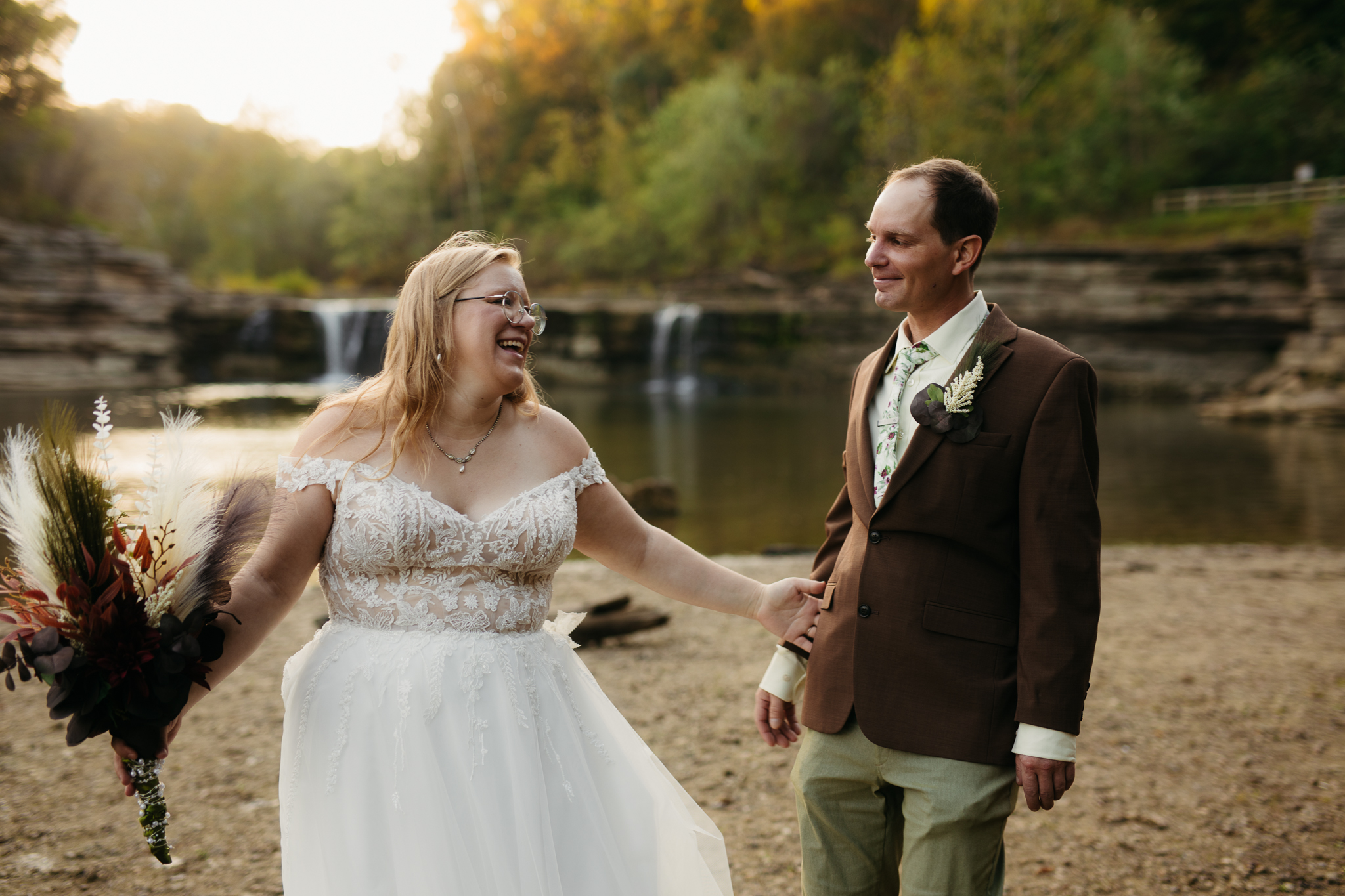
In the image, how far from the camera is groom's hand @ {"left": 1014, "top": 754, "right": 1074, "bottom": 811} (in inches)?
72.7

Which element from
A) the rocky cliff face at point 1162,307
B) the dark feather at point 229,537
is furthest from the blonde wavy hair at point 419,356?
the rocky cliff face at point 1162,307

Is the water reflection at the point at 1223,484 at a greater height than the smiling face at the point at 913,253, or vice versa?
the smiling face at the point at 913,253

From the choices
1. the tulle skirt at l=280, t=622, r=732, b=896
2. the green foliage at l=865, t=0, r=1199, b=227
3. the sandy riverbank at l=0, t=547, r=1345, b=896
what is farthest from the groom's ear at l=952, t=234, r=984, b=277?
the green foliage at l=865, t=0, r=1199, b=227

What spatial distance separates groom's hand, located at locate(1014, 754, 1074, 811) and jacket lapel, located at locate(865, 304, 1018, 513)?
636 millimetres

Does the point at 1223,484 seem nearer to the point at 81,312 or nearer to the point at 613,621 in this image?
the point at 613,621

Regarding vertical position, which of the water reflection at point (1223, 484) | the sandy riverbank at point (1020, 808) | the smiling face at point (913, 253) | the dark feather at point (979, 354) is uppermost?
the smiling face at point (913, 253)

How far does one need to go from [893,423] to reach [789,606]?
2.03 ft

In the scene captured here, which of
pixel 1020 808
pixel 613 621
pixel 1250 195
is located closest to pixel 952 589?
pixel 1020 808

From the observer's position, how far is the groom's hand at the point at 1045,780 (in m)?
1.85

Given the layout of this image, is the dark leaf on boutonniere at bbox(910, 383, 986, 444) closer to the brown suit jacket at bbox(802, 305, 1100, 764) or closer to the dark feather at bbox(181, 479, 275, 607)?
the brown suit jacket at bbox(802, 305, 1100, 764)

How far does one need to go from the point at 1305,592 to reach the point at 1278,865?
5506 millimetres

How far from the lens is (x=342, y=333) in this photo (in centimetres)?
3066

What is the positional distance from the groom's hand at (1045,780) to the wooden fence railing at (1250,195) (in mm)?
34679

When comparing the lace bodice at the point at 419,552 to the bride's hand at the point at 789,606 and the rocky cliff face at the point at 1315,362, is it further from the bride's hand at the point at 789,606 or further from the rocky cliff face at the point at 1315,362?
the rocky cliff face at the point at 1315,362
